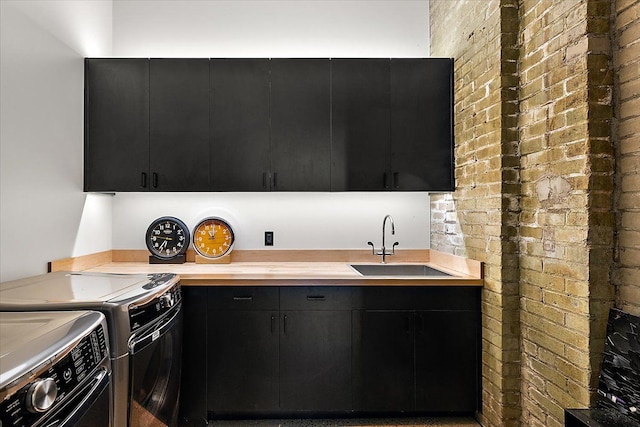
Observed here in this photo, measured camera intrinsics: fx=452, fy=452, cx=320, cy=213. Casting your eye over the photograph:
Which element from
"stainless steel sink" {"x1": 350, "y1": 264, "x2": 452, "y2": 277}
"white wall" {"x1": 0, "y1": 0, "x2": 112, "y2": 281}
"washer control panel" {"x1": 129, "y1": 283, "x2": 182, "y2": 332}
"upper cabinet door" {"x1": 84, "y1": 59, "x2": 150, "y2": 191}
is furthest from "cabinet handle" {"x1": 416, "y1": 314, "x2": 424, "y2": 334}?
"white wall" {"x1": 0, "y1": 0, "x2": 112, "y2": 281}

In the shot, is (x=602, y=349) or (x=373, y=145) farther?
(x=373, y=145)

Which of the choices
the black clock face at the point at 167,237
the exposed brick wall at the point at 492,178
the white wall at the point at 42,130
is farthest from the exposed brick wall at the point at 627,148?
the white wall at the point at 42,130

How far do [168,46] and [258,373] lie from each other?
7.79 ft

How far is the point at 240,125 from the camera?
2.94 metres

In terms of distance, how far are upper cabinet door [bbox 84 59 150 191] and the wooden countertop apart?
1.80ft

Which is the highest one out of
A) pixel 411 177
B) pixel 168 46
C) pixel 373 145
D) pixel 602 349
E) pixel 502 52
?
pixel 168 46

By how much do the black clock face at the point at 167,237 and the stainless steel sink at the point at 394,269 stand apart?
1.20 m

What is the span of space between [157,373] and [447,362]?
1572 mm

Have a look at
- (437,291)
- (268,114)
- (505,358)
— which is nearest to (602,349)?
(505,358)

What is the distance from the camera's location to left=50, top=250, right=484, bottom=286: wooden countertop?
2549mm

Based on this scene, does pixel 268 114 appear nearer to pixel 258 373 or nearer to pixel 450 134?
pixel 450 134

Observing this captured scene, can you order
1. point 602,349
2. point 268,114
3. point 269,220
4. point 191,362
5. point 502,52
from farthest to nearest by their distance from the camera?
point 269,220 → point 268,114 → point 191,362 → point 502,52 → point 602,349

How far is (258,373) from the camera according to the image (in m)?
2.58

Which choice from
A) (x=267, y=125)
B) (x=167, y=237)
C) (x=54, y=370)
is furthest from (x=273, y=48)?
(x=54, y=370)
